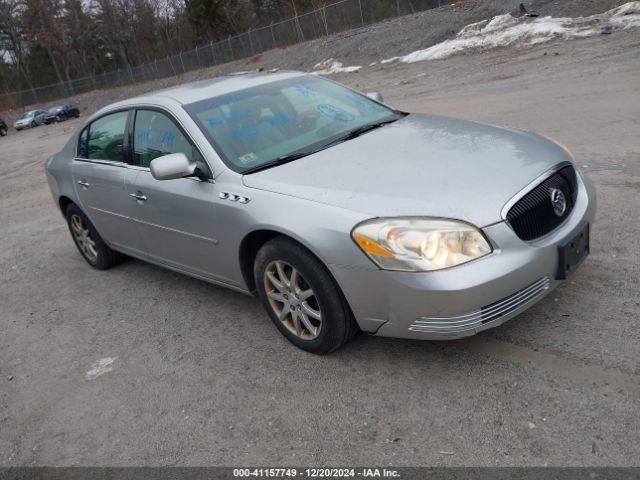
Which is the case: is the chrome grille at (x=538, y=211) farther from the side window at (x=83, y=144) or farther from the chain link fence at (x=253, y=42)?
the chain link fence at (x=253, y=42)

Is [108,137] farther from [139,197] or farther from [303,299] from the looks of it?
[303,299]

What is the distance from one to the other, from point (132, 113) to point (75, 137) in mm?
Answer: 1366

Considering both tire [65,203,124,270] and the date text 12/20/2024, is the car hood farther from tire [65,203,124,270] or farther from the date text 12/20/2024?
tire [65,203,124,270]

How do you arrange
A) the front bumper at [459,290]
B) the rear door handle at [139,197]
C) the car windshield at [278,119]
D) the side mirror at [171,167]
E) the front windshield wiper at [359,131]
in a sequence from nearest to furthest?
the front bumper at [459,290] → the side mirror at [171,167] → the car windshield at [278,119] → the front windshield wiper at [359,131] → the rear door handle at [139,197]

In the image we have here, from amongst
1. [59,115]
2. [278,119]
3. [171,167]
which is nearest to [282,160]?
[278,119]

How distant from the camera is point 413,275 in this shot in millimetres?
2904

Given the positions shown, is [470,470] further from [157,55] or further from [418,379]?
[157,55]

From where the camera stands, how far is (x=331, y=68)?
2777 cm

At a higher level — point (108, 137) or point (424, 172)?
point (108, 137)

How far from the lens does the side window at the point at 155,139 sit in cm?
410

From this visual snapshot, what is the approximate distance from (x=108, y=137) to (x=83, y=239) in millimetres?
1267

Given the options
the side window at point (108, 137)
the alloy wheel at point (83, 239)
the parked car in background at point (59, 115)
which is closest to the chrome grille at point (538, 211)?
the side window at point (108, 137)

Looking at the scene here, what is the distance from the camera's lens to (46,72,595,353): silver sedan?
2.95 meters

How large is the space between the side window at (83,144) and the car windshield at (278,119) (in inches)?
67.0
